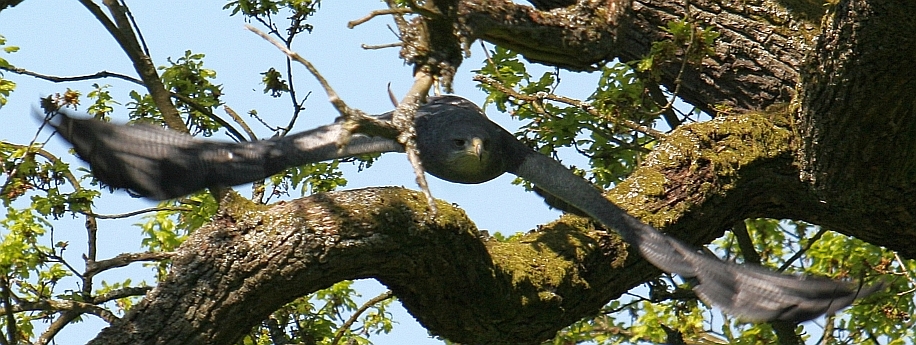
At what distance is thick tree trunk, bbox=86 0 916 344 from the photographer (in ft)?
12.3

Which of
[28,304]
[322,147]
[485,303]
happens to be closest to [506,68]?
[322,147]

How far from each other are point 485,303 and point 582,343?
257 cm

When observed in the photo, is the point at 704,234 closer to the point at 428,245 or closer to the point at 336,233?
the point at 428,245

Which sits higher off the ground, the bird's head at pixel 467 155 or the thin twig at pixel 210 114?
the thin twig at pixel 210 114

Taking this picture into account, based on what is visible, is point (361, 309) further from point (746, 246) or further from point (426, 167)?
point (746, 246)

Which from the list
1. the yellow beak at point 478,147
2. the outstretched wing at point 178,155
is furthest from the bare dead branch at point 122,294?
the yellow beak at point 478,147

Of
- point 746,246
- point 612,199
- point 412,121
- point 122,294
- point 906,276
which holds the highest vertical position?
point 746,246

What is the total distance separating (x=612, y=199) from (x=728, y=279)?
595mm

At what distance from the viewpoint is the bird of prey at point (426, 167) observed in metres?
4.41

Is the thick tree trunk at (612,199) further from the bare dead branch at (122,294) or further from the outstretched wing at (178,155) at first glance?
the bare dead branch at (122,294)

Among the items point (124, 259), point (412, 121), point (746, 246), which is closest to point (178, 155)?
point (124, 259)

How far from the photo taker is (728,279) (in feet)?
15.0

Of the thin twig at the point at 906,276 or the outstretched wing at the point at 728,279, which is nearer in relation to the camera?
the outstretched wing at the point at 728,279

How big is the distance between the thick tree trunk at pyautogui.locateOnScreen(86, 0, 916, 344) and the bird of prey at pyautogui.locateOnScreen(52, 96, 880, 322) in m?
0.12
